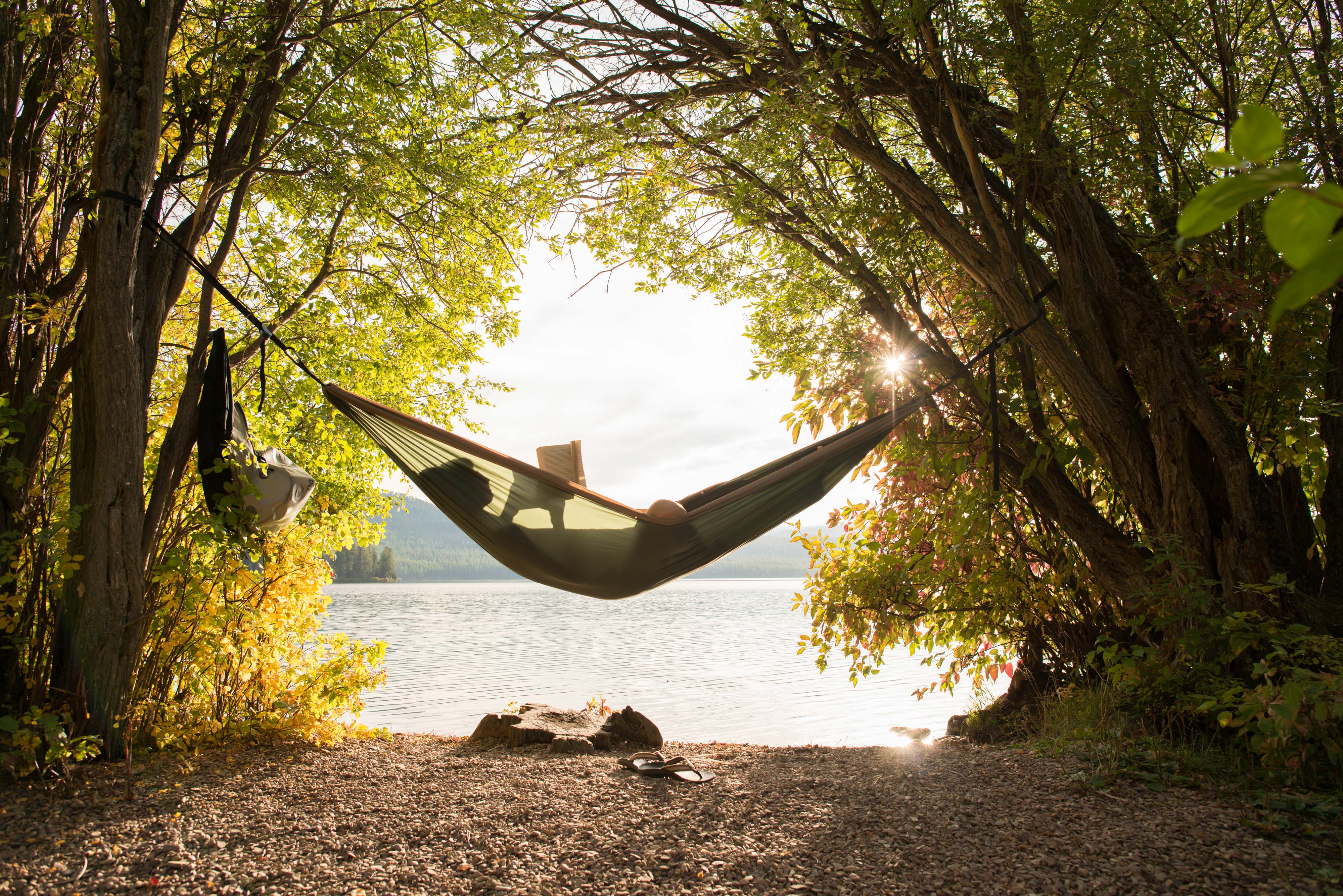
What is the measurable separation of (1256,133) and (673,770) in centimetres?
250

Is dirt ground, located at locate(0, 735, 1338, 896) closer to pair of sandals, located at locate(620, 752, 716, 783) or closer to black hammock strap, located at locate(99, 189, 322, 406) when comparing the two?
pair of sandals, located at locate(620, 752, 716, 783)

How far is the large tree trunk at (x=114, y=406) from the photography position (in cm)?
227

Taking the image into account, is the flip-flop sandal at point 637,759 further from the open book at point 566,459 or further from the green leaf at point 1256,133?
the green leaf at point 1256,133

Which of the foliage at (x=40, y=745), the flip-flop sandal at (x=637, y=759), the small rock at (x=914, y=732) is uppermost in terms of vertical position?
the foliage at (x=40, y=745)

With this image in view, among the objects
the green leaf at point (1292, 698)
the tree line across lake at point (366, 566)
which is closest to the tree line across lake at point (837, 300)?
the green leaf at point (1292, 698)

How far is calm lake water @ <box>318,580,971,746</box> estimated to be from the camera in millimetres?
4684

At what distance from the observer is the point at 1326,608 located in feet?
7.72

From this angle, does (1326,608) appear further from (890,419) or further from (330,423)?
(330,423)

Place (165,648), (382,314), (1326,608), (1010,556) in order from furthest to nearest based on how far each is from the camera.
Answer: (382,314) < (1010,556) < (165,648) < (1326,608)

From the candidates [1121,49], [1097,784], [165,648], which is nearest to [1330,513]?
[1097,784]

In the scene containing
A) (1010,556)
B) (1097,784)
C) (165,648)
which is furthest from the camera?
(1010,556)

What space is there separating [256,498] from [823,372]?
2152 millimetres

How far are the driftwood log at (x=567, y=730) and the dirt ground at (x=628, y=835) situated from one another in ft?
1.98

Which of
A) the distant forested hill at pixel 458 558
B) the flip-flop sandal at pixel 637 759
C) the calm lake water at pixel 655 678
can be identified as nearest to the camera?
the flip-flop sandal at pixel 637 759
